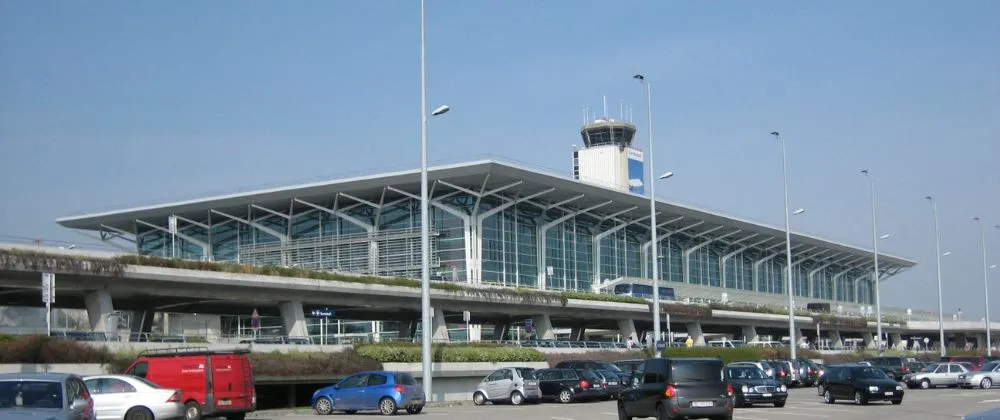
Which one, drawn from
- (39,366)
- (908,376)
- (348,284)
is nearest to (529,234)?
(348,284)

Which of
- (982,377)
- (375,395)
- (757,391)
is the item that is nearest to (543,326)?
(982,377)

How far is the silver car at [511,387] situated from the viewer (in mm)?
42719

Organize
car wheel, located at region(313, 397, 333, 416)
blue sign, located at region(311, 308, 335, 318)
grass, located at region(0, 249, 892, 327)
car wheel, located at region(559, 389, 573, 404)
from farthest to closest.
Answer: blue sign, located at region(311, 308, 335, 318), grass, located at region(0, 249, 892, 327), car wheel, located at region(559, 389, 573, 404), car wheel, located at region(313, 397, 333, 416)

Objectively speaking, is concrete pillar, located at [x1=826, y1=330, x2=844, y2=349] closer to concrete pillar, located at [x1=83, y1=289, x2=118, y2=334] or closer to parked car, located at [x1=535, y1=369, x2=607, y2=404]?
parked car, located at [x1=535, y1=369, x2=607, y2=404]

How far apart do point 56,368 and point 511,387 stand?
16.2 m

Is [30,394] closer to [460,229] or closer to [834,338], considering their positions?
[460,229]

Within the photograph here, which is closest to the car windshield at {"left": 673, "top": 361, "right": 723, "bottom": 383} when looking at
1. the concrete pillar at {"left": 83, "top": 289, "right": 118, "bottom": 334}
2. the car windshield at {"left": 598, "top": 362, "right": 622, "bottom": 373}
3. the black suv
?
the black suv

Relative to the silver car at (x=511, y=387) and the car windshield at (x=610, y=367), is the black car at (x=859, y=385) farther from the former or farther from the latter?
the silver car at (x=511, y=387)

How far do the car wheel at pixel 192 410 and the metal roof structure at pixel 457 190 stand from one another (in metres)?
50.0

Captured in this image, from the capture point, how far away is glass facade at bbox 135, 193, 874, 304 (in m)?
85.6

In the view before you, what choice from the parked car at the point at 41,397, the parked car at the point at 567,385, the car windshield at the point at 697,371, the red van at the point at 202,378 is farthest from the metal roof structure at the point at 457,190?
the parked car at the point at 41,397

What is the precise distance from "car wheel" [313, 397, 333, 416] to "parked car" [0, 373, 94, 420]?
18.4 metres

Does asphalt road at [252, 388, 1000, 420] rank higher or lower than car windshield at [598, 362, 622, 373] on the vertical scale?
lower

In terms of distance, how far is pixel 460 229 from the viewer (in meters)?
85.1
